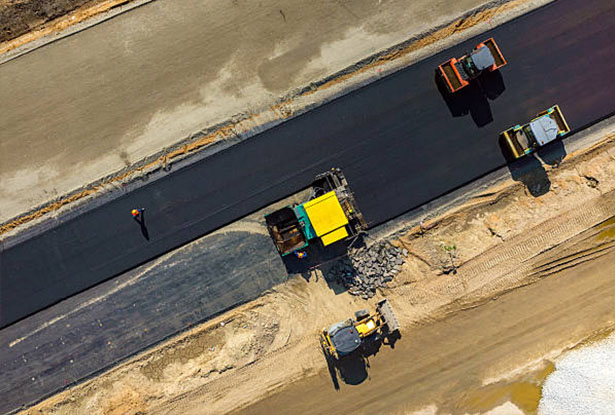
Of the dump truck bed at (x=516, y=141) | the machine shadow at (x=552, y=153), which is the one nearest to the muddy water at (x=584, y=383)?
the machine shadow at (x=552, y=153)

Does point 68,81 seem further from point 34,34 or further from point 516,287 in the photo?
point 516,287

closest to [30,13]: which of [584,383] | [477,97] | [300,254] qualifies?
[300,254]

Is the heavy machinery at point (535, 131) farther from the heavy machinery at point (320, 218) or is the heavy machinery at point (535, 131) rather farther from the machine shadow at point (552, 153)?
the heavy machinery at point (320, 218)

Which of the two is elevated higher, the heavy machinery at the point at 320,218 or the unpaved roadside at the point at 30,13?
the unpaved roadside at the point at 30,13

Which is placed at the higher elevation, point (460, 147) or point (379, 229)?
point (460, 147)

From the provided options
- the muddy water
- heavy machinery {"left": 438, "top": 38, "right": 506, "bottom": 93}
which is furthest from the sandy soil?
the muddy water

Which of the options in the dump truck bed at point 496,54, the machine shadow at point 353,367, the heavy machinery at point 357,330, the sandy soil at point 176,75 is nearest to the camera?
the heavy machinery at point 357,330

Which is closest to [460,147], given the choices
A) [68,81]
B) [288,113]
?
[288,113]
